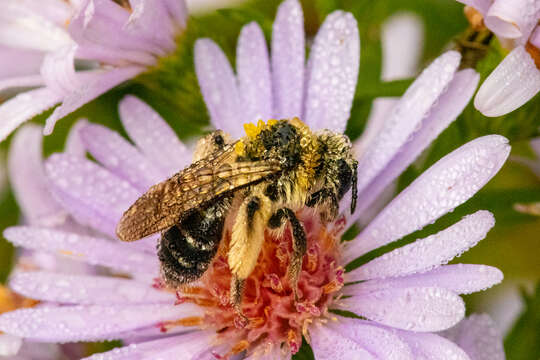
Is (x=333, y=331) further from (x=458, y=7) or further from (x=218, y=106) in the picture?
(x=458, y=7)

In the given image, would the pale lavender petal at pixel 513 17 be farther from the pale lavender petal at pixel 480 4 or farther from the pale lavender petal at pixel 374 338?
the pale lavender petal at pixel 374 338

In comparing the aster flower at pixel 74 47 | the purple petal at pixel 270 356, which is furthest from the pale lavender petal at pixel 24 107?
the purple petal at pixel 270 356

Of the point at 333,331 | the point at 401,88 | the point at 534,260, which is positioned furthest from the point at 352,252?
the point at 534,260

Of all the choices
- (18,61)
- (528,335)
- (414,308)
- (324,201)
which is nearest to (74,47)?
(18,61)

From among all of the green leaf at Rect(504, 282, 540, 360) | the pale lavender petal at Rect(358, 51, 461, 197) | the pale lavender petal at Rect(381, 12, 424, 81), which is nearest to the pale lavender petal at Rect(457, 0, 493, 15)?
the pale lavender petal at Rect(358, 51, 461, 197)

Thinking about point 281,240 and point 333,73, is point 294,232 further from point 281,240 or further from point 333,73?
point 333,73

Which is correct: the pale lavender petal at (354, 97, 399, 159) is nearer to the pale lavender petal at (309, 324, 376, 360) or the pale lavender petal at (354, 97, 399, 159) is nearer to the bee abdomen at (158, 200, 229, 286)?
the pale lavender petal at (309, 324, 376, 360)
